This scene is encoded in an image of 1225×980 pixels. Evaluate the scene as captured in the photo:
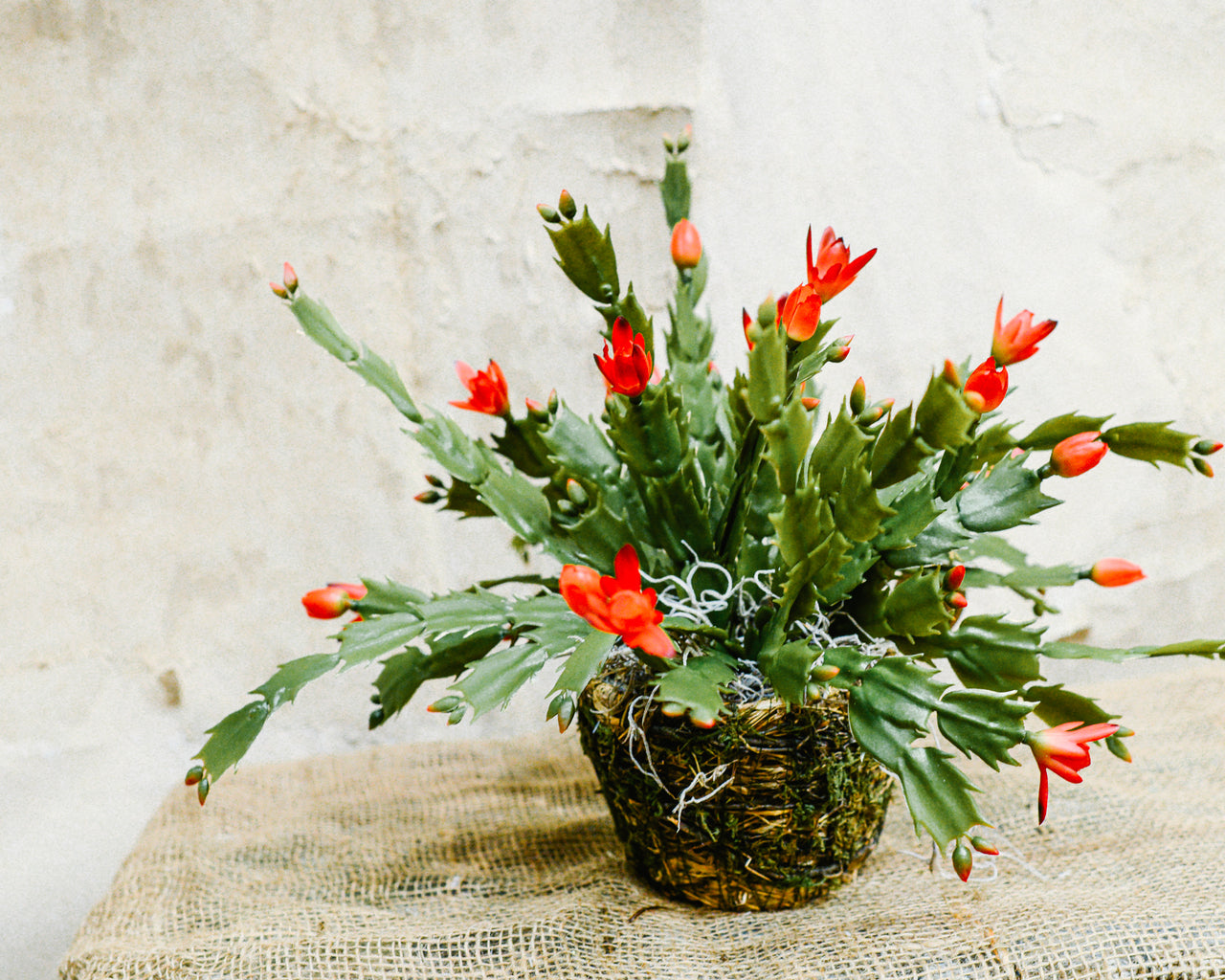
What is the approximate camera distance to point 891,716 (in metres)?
0.55

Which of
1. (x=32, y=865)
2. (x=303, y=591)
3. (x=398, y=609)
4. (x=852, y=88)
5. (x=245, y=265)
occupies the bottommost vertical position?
Result: (x=32, y=865)

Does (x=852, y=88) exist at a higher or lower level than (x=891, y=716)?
higher

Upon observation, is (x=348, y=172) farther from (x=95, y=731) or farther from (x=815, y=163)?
(x=95, y=731)

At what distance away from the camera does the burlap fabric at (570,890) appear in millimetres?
587

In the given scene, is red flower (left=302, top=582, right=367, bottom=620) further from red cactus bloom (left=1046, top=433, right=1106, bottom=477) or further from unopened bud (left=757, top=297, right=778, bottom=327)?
red cactus bloom (left=1046, top=433, right=1106, bottom=477)

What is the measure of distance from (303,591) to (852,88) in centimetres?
91

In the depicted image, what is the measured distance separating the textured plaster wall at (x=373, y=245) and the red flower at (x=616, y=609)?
2.06 ft

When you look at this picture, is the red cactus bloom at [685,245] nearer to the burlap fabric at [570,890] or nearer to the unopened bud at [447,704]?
the unopened bud at [447,704]

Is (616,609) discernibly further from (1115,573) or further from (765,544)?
(1115,573)

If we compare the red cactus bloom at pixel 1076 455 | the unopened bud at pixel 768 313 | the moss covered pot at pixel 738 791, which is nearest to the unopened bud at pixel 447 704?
the moss covered pot at pixel 738 791

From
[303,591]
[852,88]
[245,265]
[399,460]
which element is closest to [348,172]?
[245,265]

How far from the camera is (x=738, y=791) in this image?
0.61 m

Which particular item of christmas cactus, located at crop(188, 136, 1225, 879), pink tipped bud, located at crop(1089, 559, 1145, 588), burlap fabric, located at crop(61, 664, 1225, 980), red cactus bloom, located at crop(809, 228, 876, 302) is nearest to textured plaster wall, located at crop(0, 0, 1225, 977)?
burlap fabric, located at crop(61, 664, 1225, 980)

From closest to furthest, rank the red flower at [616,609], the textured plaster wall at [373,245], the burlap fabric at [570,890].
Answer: the red flower at [616,609], the burlap fabric at [570,890], the textured plaster wall at [373,245]
